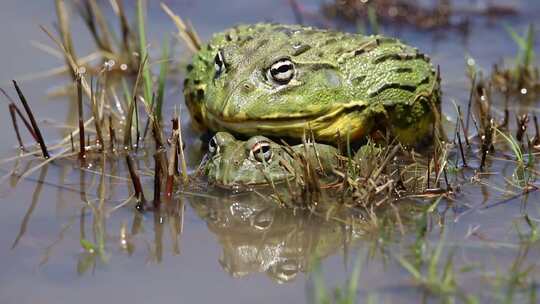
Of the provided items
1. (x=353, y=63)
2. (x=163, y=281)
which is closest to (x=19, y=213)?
(x=163, y=281)

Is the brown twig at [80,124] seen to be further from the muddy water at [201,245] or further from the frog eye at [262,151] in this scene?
the frog eye at [262,151]

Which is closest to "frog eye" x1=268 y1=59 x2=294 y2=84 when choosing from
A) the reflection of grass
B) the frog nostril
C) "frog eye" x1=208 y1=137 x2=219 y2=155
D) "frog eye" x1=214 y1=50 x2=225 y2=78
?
the frog nostril

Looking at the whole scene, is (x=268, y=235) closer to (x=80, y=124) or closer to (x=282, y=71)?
(x=282, y=71)

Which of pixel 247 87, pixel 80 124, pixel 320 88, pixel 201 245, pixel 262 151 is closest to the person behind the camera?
pixel 201 245

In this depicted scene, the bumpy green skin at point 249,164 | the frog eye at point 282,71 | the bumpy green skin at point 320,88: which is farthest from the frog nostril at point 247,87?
the bumpy green skin at point 249,164

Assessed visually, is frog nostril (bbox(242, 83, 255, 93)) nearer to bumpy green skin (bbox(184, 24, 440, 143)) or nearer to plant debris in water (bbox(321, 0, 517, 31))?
bumpy green skin (bbox(184, 24, 440, 143))

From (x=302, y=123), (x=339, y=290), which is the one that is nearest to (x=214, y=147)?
(x=302, y=123)
